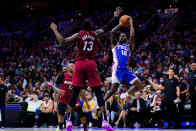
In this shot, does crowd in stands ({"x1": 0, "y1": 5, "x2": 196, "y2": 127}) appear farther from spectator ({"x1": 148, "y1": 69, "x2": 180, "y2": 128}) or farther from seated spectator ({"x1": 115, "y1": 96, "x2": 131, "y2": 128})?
spectator ({"x1": 148, "y1": 69, "x2": 180, "y2": 128})

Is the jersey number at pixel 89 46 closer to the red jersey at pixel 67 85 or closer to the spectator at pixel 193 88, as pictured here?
the red jersey at pixel 67 85

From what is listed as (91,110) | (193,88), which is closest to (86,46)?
(193,88)

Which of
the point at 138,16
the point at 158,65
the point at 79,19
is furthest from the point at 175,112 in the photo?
the point at 79,19

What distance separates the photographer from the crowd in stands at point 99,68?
1362 cm

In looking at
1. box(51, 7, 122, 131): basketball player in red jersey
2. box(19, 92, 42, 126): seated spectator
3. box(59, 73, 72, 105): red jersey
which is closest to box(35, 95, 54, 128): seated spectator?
box(19, 92, 42, 126): seated spectator

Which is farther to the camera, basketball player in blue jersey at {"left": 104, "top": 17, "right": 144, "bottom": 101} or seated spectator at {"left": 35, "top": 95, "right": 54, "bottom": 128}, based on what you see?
seated spectator at {"left": 35, "top": 95, "right": 54, "bottom": 128}

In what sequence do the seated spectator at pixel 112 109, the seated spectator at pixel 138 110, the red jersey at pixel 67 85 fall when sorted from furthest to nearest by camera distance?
the seated spectator at pixel 112 109 → the seated spectator at pixel 138 110 → the red jersey at pixel 67 85

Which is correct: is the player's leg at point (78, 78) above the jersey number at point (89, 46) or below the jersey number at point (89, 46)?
below

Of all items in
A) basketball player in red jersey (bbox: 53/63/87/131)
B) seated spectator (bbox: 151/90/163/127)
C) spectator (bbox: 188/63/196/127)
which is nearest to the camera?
basketball player in red jersey (bbox: 53/63/87/131)

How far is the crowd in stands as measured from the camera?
44.7ft

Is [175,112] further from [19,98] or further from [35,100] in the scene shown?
[19,98]

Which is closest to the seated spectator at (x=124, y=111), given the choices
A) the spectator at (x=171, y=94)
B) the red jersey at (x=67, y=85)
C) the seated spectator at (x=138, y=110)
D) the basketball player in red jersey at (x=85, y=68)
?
the seated spectator at (x=138, y=110)

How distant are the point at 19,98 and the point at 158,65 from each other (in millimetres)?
6832

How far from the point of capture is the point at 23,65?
2295 cm
